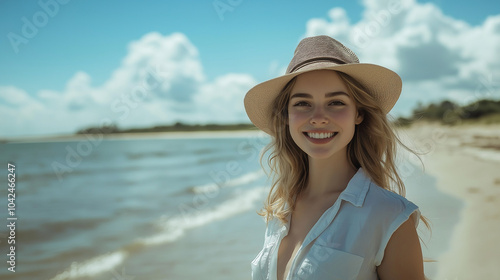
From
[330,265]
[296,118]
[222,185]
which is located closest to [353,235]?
[330,265]

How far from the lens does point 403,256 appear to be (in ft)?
5.08

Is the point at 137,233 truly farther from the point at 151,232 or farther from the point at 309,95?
the point at 309,95

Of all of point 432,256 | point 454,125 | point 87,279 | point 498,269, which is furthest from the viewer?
point 454,125

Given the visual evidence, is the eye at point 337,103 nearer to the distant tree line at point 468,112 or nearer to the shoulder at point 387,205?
the shoulder at point 387,205

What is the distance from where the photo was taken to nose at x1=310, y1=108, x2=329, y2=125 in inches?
71.9

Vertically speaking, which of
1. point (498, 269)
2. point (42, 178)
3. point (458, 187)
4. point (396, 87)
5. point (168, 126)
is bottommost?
point (498, 269)

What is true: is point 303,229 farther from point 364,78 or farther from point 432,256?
point 432,256

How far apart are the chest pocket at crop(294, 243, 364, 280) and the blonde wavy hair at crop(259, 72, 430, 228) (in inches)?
16.0

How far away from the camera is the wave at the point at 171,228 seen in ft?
18.9

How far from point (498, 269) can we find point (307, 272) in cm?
357

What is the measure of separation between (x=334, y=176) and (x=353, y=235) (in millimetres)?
480

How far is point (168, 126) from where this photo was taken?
93.2m

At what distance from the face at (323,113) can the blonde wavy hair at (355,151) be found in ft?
0.21

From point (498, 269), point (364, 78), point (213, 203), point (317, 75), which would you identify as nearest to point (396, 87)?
point (364, 78)
